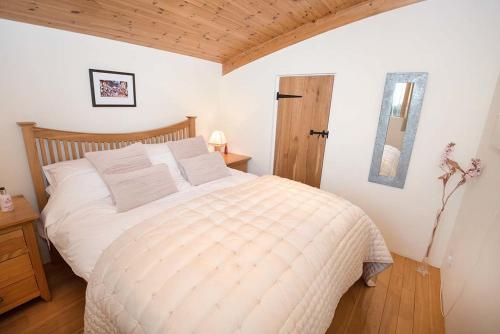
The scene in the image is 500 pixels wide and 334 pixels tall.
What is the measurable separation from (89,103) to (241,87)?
1.87 metres

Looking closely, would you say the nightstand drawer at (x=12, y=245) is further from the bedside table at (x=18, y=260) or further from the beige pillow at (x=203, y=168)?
the beige pillow at (x=203, y=168)

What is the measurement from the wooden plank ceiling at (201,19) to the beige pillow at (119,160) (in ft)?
3.41

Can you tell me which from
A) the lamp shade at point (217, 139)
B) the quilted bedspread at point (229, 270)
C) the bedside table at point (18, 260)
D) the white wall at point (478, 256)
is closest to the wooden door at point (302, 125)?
the lamp shade at point (217, 139)

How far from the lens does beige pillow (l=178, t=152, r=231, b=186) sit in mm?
2328

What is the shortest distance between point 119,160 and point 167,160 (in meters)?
0.47

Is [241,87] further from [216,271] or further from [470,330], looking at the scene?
[470,330]

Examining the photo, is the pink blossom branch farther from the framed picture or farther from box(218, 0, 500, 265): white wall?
the framed picture

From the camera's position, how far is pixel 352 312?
5.82ft

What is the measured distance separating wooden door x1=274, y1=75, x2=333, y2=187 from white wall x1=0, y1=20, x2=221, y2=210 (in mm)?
1424

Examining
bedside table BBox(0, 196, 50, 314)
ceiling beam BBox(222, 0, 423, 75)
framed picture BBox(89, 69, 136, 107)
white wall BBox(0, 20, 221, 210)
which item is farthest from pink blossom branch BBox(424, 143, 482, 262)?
bedside table BBox(0, 196, 50, 314)

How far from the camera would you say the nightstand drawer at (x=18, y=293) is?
1528mm

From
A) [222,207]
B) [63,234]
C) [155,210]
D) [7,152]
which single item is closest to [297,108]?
[222,207]

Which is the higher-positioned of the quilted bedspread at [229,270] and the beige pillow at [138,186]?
the beige pillow at [138,186]

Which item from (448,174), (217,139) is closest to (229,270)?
(448,174)
